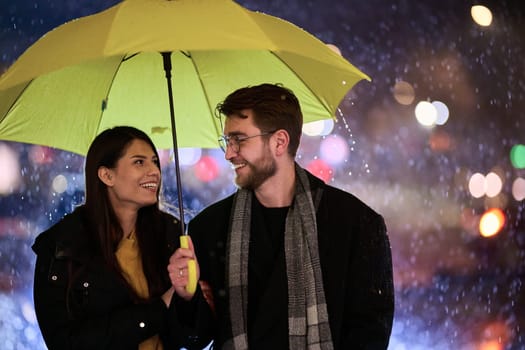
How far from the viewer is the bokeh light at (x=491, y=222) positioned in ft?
17.9

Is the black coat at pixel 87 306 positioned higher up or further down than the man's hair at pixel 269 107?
further down

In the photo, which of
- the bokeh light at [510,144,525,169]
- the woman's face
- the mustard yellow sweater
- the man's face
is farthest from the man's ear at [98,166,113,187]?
the bokeh light at [510,144,525,169]

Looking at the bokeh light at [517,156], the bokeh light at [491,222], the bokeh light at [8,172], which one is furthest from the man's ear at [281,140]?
the bokeh light at [517,156]

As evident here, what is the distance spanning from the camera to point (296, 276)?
2.39 m

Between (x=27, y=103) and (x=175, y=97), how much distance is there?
0.52 meters

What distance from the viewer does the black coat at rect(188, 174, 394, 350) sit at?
2.35 meters

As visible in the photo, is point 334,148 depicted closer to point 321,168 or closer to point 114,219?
point 321,168

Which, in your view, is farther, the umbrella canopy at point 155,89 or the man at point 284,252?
the umbrella canopy at point 155,89

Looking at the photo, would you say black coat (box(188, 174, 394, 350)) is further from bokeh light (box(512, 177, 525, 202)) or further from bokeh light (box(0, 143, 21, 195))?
bokeh light (box(512, 177, 525, 202))

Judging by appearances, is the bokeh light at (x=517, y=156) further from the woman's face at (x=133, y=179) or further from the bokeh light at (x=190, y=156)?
the woman's face at (x=133, y=179)

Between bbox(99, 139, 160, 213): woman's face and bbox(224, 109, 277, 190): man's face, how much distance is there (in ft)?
1.00

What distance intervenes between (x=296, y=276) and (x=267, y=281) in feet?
0.30

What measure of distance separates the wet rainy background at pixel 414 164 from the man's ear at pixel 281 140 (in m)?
2.30

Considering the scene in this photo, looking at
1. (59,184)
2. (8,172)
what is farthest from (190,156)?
(8,172)
